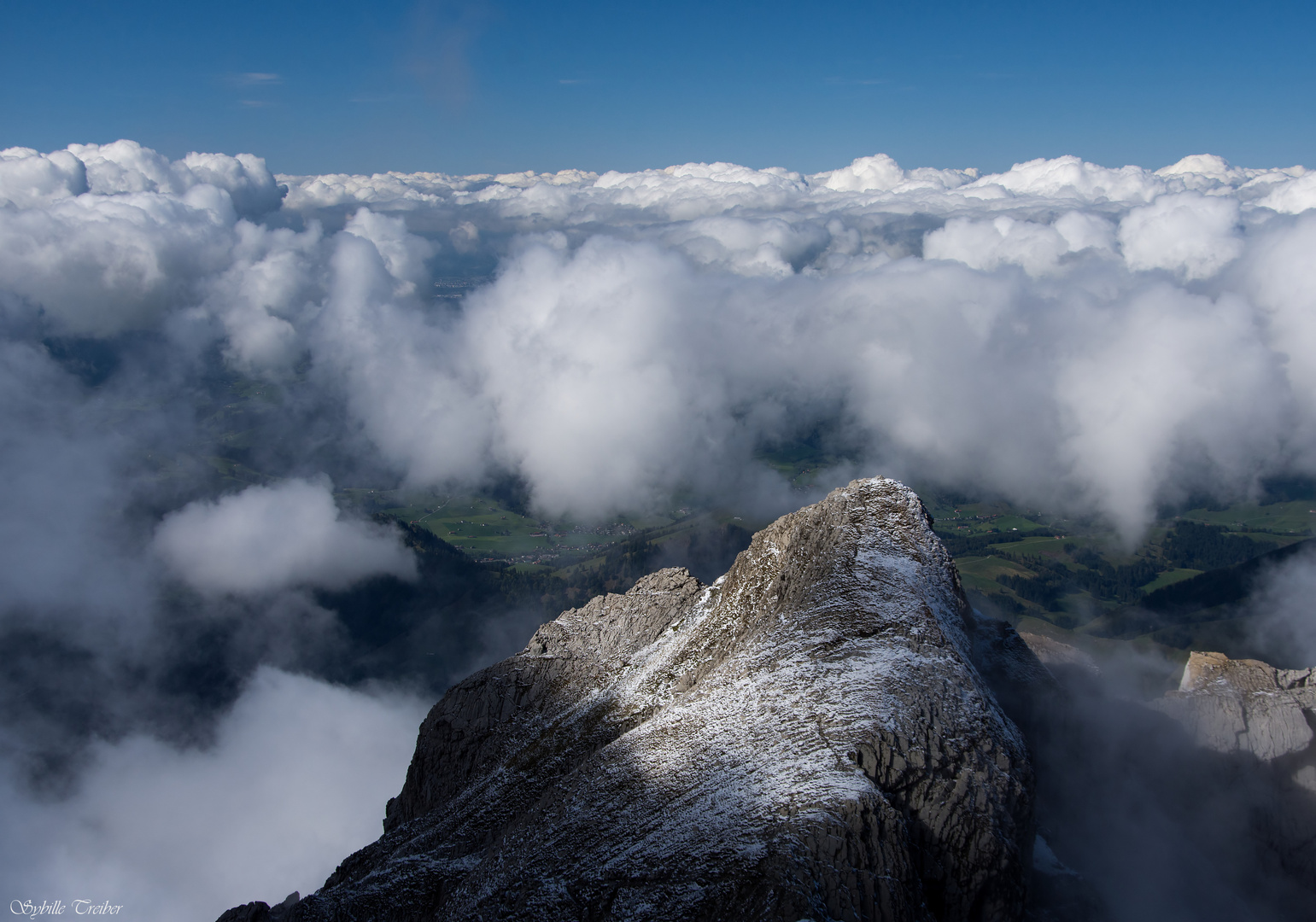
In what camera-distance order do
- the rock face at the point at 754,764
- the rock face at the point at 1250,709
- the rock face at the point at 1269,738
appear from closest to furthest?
the rock face at the point at 754,764 → the rock face at the point at 1269,738 → the rock face at the point at 1250,709

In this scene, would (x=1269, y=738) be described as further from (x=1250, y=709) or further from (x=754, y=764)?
(x=754, y=764)

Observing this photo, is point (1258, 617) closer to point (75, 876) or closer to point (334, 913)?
point (334, 913)

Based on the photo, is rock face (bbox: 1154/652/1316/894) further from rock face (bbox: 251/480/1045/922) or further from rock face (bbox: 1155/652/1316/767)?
rock face (bbox: 251/480/1045/922)

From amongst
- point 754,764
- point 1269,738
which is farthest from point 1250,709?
point 754,764

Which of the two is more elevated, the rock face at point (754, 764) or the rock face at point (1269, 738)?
the rock face at point (754, 764)

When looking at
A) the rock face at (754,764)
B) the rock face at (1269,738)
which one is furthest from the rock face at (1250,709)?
the rock face at (754,764)

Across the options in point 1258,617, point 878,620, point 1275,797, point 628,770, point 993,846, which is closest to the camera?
point 993,846

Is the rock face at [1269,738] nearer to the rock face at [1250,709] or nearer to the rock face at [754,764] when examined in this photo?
the rock face at [1250,709]

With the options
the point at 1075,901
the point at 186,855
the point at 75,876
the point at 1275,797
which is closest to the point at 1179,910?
the point at 1075,901
